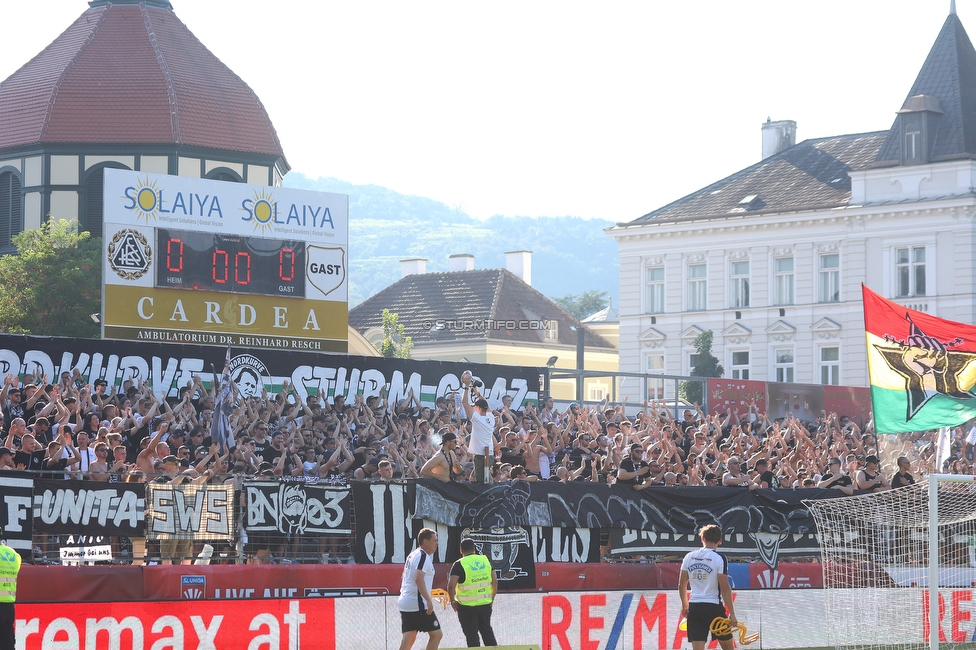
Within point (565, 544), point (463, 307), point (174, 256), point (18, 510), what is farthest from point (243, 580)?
point (463, 307)

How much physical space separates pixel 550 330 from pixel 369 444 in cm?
5401

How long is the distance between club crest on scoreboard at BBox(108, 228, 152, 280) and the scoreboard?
2 cm

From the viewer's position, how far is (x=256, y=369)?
91.0 feet

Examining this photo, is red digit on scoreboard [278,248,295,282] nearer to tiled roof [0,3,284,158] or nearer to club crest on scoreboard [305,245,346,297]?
club crest on scoreboard [305,245,346,297]

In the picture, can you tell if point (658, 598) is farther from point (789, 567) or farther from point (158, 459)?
point (158, 459)

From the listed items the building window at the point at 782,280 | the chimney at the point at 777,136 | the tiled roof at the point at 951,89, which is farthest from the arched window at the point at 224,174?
the chimney at the point at 777,136

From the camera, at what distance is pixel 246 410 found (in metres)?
25.4

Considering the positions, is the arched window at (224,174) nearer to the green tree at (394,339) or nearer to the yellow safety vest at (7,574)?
the green tree at (394,339)

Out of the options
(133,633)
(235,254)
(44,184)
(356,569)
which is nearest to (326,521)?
(356,569)

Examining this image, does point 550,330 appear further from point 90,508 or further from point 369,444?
point 90,508

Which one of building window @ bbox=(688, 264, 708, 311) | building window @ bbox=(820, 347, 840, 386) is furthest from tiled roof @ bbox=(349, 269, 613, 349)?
building window @ bbox=(820, 347, 840, 386)

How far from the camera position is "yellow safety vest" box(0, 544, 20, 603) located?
13938 mm

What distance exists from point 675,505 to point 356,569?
5260 millimetres

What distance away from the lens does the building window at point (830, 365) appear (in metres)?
57.0
